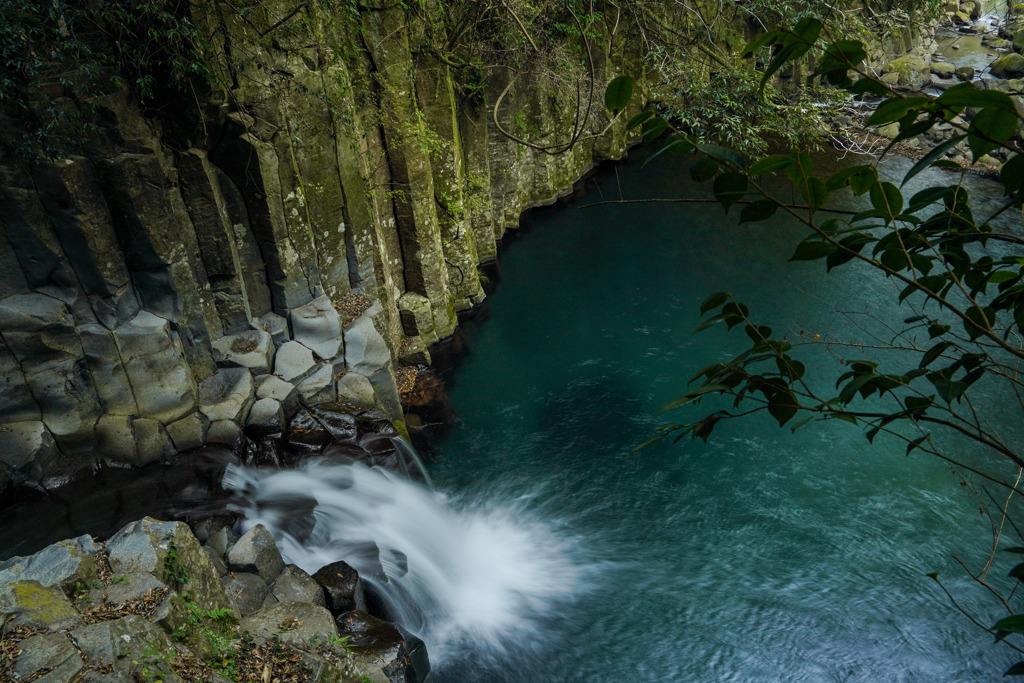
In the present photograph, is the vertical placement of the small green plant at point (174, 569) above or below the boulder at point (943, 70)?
below

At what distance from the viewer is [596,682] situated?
260 inches

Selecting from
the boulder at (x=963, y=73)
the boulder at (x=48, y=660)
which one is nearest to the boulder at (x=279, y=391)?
the boulder at (x=48, y=660)

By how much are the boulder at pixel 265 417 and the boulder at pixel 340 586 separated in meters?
2.46

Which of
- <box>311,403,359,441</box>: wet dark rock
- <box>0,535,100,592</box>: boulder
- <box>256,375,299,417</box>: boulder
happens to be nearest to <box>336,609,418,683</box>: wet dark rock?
<box>0,535,100,592</box>: boulder

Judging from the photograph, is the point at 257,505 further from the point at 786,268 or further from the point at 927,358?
the point at 786,268

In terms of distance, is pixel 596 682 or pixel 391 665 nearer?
pixel 391 665

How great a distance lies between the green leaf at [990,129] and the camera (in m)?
1.44

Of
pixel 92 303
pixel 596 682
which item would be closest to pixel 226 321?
pixel 92 303

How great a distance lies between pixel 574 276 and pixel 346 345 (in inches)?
230

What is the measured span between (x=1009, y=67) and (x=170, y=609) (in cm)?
2462

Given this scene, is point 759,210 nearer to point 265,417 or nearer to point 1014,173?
point 1014,173

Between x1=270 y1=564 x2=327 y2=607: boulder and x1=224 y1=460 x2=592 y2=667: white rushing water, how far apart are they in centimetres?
58

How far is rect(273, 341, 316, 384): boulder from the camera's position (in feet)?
29.9

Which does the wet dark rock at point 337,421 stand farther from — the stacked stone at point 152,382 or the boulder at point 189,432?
the boulder at point 189,432
